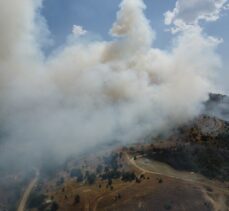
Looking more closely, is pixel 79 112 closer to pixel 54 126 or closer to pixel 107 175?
pixel 54 126

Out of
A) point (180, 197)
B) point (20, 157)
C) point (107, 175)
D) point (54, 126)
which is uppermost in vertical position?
point (54, 126)

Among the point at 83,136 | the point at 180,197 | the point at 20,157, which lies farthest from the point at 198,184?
the point at 20,157

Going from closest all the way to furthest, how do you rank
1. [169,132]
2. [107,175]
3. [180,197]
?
[180,197], [107,175], [169,132]

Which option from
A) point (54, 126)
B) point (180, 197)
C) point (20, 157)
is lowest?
point (180, 197)

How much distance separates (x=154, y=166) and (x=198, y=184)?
1907cm

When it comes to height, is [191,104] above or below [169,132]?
above

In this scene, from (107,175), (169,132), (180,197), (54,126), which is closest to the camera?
(180,197)

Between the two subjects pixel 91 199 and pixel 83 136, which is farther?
pixel 83 136

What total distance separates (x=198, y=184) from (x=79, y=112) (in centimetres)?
7477

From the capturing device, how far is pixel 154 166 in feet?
361

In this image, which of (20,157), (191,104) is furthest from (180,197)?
(191,104)

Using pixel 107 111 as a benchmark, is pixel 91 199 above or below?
below

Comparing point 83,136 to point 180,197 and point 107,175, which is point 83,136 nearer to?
point 107,175

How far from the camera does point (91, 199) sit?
90000 millimetres
